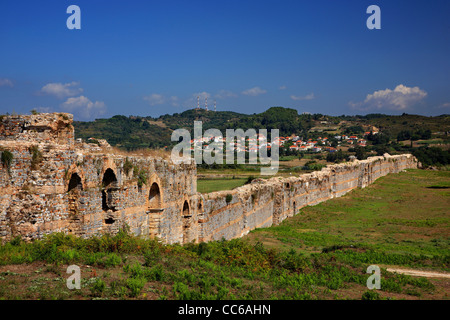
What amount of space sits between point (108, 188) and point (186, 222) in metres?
5.33

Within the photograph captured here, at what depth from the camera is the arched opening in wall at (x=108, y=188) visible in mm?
12016

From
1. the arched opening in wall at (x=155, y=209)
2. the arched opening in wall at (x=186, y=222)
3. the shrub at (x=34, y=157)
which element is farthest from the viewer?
the arched opening in wall at (x=186, y=222)

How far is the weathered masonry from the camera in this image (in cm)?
945

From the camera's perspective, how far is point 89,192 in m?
10.9

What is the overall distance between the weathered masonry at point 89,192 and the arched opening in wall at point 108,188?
0.09 ft

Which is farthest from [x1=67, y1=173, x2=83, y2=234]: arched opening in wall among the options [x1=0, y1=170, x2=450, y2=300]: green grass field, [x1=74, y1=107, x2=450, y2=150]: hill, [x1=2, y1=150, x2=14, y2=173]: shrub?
[x1=74, y1=107, x2=450, y2=150]: hill

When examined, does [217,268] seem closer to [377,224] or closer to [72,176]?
[72,176]

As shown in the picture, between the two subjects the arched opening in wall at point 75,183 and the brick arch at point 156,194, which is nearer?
the arched opening in wall at point 75,183

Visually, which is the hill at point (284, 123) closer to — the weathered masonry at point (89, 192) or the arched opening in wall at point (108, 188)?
the weathered masonry at point (89, 192)

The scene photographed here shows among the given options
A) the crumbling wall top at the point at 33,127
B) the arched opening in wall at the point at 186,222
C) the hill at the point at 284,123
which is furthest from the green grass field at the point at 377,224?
the hill at the point at 284,123

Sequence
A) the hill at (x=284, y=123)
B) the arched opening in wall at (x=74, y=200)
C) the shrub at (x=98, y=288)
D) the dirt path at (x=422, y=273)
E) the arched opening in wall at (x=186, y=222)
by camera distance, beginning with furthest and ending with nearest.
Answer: the hill at (x=284, y=123)
the arched opening in wall at (x=186, y=222)
the dirt path at (x=422, y=273)
the arched opening in wall at (x=74, y=200)
the shrub at (x=98, y=288)
